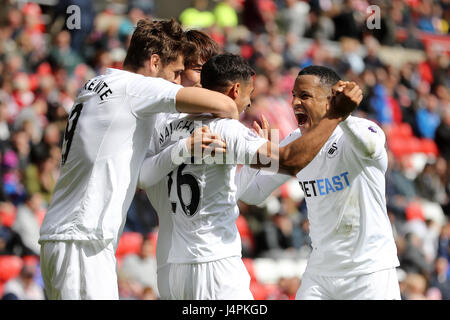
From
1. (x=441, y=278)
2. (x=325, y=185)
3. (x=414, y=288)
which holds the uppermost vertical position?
(x=325, y=185)

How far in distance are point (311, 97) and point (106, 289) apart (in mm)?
2038

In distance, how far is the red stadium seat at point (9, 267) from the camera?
9070mm

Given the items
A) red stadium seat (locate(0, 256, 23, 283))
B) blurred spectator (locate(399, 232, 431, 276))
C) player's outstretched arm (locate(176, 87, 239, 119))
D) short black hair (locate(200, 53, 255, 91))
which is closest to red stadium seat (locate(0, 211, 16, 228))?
red stadium seat (locate(0, 256, 23, 283))

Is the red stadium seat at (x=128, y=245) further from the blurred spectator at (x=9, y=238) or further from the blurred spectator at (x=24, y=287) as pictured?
the blurred spectator at (x=24, y=287)

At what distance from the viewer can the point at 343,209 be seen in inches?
210

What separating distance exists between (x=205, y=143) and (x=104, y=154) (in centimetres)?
62

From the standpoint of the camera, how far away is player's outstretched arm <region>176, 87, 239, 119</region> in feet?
14.7

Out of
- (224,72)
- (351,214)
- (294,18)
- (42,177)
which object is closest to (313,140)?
(224,72)

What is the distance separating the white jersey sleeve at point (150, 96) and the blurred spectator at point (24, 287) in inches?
189

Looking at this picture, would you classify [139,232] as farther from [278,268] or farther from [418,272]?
[418,272]

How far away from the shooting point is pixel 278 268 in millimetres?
11188

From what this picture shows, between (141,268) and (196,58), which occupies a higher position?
(196,58)

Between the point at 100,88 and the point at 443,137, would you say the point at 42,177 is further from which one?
the point at 443,137

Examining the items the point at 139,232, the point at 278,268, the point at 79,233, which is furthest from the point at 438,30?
the point at 79,233
